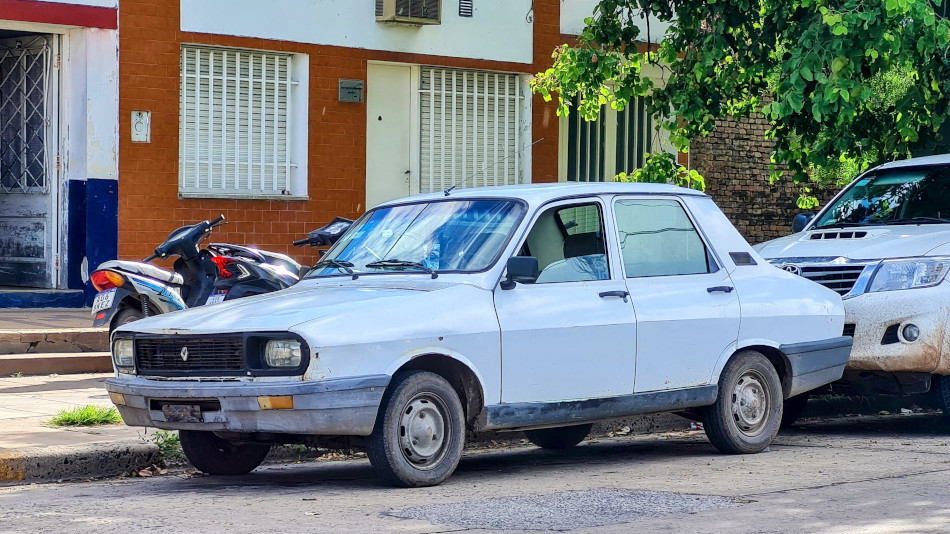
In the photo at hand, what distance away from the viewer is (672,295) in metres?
8.58

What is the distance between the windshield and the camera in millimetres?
8047

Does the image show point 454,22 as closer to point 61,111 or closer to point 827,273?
point 61,111

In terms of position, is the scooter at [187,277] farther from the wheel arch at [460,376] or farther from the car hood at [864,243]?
the wheel arch at [460,376]

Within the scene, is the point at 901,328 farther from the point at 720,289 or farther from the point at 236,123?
the point at 236,123

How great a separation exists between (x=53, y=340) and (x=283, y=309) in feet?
21.3

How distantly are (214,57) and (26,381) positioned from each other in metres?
5.64

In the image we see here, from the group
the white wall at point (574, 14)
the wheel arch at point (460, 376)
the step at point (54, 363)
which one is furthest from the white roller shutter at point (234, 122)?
the wheel arch at point (460, 376)

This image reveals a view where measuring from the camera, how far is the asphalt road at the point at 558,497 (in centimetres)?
637

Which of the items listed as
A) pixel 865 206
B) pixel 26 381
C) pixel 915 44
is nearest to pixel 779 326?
pixel 865 206

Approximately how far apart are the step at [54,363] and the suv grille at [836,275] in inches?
257

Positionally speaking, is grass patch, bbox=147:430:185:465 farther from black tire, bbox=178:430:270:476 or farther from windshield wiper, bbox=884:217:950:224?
windshield wiper, bbox=884:217:950:224

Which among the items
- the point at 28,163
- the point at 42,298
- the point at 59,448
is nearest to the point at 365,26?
the point at 28,163

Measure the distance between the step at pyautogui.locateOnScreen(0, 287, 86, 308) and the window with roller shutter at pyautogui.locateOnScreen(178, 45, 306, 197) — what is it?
5.56ft

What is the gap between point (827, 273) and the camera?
10070mm
